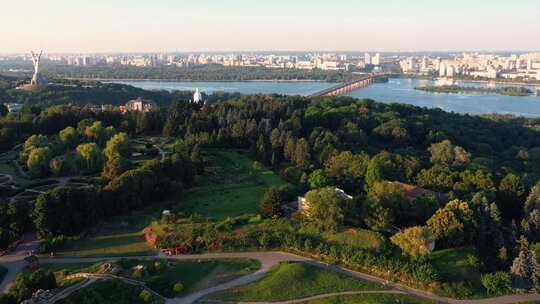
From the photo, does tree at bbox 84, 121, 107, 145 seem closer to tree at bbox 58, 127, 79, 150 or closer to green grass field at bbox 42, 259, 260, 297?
tree at bbox 58, 127, 79, 150

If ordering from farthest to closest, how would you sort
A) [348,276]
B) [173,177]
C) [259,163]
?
[259,163] < [173,177] < [348,276]

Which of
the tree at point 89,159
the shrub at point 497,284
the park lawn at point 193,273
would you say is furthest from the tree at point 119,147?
the shrub at point 497,284

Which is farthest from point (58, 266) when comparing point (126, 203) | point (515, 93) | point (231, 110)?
point (515, 93)

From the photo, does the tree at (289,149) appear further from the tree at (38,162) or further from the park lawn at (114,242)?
the tree at (38,162)

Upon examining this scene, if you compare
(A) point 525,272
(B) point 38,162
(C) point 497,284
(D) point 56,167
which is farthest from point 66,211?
(A) point 525,272

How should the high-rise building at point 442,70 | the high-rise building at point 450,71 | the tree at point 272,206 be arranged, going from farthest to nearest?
the high-rise building at point 442,70
the high-rise building at point 450,71
the tree at point 272,206

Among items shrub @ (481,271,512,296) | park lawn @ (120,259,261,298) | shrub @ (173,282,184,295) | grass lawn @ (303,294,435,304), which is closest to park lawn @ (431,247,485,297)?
shrub @ (481,271,512,296)

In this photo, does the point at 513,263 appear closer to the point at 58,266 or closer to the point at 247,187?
the point at 247,187
